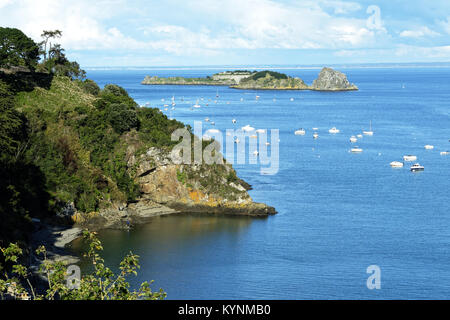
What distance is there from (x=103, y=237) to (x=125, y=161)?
12.4 metres

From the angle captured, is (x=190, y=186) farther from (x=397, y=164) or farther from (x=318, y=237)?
(x=397, y=164)

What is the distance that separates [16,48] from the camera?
2844 inches

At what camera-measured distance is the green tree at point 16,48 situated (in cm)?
7050

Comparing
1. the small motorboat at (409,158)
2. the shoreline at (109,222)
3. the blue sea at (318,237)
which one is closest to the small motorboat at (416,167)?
the blue sea at (318,237)

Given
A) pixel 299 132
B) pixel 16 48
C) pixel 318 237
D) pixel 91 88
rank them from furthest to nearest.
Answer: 1. pixel 299 132
2. pixel 91 88
3. pixel 16 48
4. pixel 318 237

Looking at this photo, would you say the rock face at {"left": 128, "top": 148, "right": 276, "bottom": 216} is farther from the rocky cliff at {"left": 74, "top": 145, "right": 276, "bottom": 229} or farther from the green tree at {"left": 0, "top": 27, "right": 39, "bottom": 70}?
the green tree at {"left": 0, "top": 27, "right": 39, "bottom": 70}

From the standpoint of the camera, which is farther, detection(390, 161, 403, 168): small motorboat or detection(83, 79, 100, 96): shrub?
detection(390, 161, 403, 168): small motorboat

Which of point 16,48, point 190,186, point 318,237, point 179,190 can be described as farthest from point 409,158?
point 16,48

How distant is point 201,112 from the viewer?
148m

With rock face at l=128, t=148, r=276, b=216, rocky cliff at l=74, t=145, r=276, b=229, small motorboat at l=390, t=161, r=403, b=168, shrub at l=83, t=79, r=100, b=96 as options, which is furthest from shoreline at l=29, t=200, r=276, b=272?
small motorboat at l=390, t=161, r=403, b=168

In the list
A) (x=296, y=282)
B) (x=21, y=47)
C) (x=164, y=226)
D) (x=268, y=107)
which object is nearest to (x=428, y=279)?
(x=296, y=282)

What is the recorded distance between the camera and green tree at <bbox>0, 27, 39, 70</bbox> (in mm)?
70500

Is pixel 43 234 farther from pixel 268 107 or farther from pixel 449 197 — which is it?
pixel 268 107

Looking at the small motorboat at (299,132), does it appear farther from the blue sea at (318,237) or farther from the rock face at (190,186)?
the rock face at (190,186)
